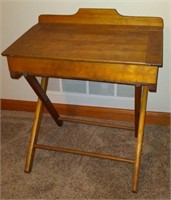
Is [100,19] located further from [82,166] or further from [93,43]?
[82,166]

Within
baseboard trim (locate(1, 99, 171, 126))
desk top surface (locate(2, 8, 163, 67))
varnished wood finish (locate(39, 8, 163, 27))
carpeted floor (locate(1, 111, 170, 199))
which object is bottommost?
carpeted floor (locate(1, 111, 170, 199))

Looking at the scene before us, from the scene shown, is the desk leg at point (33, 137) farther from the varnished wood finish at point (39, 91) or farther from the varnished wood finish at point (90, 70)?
the varnished wood finish at point (90, 70)

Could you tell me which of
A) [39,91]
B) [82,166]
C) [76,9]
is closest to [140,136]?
[82,166]

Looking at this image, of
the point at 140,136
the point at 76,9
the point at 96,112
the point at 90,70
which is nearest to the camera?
the point at 90,70

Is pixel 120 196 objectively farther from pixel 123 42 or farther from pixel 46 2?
pixel 46 2

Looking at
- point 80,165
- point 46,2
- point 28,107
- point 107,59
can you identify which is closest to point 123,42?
point 107,59

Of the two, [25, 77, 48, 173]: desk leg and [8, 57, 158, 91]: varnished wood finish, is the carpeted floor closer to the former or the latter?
[25, 77, 48, 173]: desk leg

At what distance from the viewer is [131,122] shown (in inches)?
61.4

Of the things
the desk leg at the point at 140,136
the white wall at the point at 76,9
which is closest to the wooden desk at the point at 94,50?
the desk leg at the point at 140,136

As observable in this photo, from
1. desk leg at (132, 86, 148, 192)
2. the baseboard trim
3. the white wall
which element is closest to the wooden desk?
desk leg at (132, 86, 148, 192)

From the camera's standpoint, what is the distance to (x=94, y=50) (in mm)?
966

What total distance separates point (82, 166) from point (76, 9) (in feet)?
2.39

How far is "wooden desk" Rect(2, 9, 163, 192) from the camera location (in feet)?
2.96

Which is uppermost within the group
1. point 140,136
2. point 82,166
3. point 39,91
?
point 39,91
